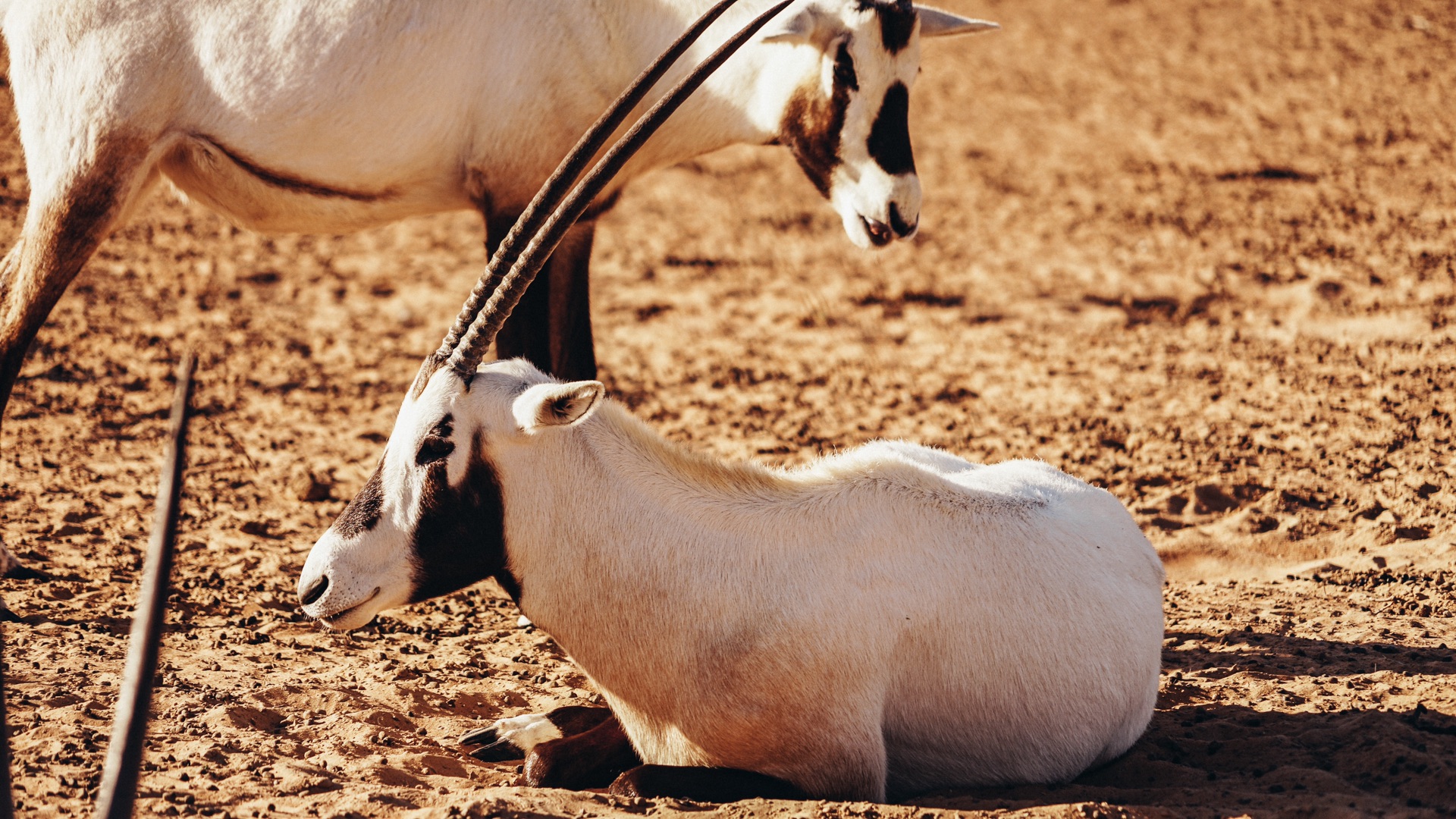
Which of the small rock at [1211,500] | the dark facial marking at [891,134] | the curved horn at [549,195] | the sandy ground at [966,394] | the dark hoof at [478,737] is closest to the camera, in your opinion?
the curved horn at [549,195]

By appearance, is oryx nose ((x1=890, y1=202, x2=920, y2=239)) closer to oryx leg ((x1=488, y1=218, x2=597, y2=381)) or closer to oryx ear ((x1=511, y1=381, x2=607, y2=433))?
oryx leg ((x1=488, y1=218, x2=597, y2=381))

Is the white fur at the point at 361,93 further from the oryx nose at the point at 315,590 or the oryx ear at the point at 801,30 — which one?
the oryx nose at the point at 315,590

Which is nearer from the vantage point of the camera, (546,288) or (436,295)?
(546,288)

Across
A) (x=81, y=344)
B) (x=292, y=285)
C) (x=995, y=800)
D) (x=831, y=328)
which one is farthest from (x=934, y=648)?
(x=292, y=285)

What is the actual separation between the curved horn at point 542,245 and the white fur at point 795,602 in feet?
0.30

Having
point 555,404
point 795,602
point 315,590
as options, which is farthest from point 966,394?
point 315,590

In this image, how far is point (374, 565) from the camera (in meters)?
3.40

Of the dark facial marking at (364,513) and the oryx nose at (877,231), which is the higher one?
the oryx nose at (877,231)

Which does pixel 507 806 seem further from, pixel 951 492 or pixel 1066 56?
pixel 1066 56

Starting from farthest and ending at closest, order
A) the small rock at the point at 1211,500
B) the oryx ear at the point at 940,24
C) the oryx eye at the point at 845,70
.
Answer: the small rock at the point at 1211,500 → the oryx ear at the point at 940,24 → the oryx eye at the point at 845,70

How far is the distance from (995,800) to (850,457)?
Result: 3.11ft

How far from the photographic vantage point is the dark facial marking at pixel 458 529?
11.2ft

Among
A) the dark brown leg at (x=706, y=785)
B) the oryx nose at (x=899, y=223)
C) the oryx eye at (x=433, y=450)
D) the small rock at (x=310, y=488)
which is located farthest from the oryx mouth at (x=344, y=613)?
the small rock at (x=310, y=488)

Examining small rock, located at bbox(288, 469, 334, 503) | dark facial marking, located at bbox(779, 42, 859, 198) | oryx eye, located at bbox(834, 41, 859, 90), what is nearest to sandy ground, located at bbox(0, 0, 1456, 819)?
small rock, located at bbox(288, 469, 334, 503)
